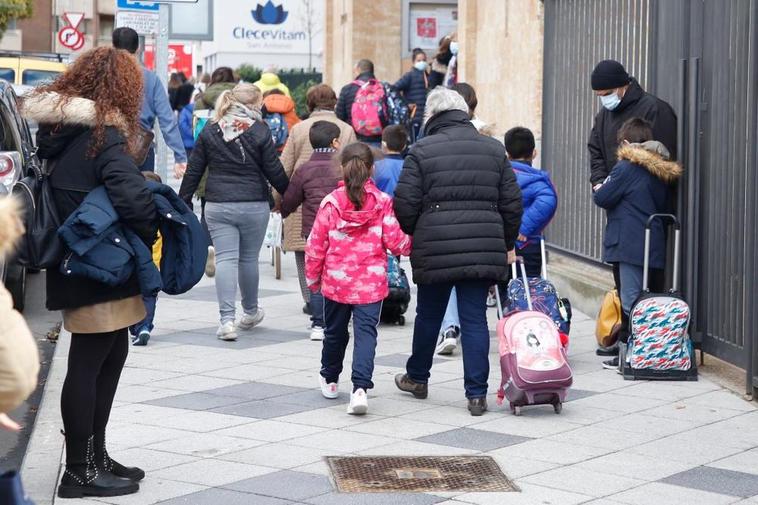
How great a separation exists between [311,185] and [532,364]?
307 centimetres

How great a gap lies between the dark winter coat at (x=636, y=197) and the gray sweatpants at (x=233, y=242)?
2.64m

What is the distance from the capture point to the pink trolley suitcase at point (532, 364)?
7375 millimetres

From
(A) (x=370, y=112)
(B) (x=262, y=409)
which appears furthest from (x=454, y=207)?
(A) (x=370, y=112)

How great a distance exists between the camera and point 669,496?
5840 millimetres

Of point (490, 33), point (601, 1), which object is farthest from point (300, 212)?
point (490, 33)

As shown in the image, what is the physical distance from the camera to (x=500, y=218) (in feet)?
24.8

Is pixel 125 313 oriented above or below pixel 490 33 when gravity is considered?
below

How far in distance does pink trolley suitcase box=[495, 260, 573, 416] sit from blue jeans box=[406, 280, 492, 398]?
0.14m

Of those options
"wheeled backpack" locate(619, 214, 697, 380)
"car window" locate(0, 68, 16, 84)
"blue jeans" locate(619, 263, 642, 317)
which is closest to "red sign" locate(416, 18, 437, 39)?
"car window" locate(0, 68, 16, 84)

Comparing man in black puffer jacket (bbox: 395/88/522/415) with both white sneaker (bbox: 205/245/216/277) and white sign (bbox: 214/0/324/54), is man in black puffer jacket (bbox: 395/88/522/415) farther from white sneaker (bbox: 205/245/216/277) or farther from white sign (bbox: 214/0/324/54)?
white sign (bbox: 214/0/324/54)

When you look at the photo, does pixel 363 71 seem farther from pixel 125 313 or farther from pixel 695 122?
pixel 125 313

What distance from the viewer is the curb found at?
19.5 ft

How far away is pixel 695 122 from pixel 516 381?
267cm

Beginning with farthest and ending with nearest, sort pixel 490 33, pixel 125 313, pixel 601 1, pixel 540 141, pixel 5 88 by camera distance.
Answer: pixel 490 33
pixel 540 141
pixel 5 88
pixel 601 1
pixel 125 313
